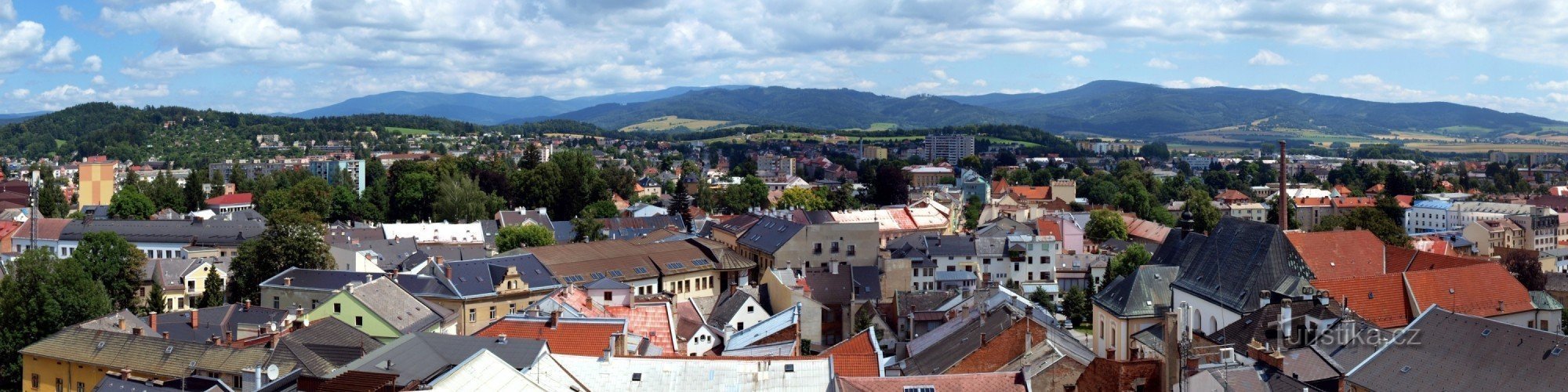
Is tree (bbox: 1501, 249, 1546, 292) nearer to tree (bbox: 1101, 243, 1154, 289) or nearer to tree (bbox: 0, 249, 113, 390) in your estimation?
tree (bbox: 1101, 243, 1154, 289)

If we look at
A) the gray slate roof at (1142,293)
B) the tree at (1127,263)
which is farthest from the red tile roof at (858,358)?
the tree at (1127,263)

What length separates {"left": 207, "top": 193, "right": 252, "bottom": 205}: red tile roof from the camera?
306ft

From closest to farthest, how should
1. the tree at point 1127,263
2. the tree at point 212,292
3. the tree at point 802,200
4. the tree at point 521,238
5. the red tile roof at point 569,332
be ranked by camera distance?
the red tile roof at point 569,332 → the tree at point 212,292 → the tree at point 1127,263 → the tree at point 521,238 → the tree at point 802,200

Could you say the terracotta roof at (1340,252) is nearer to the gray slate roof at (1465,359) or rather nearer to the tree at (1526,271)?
the gray slate roof at (1465,359)


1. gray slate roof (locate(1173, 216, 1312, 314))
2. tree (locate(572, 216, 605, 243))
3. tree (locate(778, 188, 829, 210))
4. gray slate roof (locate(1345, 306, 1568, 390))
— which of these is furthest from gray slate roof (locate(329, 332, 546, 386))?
tree (locate(778, 188, 829, 210))

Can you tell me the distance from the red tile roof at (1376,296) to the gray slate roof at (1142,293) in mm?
4313

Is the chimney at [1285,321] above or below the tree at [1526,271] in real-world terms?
above

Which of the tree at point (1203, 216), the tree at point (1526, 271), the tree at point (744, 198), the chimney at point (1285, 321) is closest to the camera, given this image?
the chimney at point (1285, 321)

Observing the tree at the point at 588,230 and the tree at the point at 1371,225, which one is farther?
the tree at the point at 588,230

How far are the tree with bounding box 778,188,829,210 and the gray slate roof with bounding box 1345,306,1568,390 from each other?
6165cm

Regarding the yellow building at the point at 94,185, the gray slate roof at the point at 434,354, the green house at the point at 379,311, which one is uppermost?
the yellow building at the point at 94,185

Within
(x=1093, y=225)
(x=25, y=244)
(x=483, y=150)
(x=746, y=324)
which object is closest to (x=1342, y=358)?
(x=746, y=324)

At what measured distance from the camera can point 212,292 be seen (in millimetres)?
45719

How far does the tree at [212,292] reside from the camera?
45.7 meters
